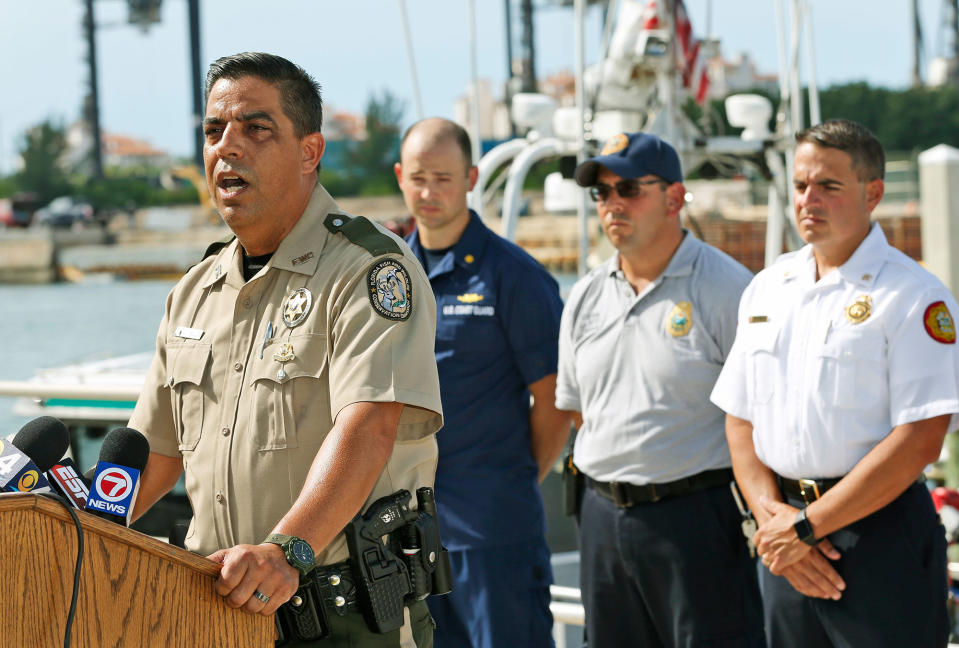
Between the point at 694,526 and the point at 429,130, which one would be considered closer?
the point at 694,526

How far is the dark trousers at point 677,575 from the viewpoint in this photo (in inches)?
114

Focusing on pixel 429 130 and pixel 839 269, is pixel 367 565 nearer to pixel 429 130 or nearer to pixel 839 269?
pixel 839 269

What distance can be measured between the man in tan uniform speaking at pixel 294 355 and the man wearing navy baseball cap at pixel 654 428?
3.18 feet

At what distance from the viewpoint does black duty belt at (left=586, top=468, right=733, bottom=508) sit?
2920 millimetres

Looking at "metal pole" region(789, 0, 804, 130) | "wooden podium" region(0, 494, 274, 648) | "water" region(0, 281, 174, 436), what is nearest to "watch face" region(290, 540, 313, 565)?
"wooden podium" region(0, 494, 274, 648)

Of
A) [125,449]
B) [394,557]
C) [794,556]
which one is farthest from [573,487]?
[125,449]

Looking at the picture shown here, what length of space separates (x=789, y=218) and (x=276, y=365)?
500cm

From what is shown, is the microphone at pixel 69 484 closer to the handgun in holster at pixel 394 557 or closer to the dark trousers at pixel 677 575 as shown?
the handgun in holster at pixel 394 557

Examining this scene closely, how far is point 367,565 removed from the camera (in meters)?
1.89

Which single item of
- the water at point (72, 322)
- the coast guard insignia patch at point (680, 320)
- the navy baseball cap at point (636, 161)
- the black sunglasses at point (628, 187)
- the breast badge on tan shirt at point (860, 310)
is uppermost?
the navy baseball cap at point (636, 161)

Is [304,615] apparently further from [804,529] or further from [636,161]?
[636,161]

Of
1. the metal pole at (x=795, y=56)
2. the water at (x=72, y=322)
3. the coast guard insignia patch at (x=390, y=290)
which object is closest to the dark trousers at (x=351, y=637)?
the coast guard insignia patch at (x=390, y=290)

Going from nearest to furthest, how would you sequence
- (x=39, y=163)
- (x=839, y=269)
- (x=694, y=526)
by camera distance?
(x=839, y=269)
(x=694, y=526)
(x=39, y=163)

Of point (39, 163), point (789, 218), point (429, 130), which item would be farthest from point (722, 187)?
point (39, 163)
